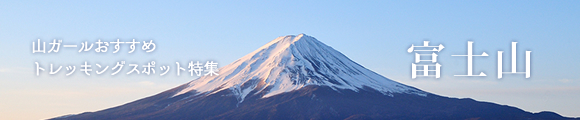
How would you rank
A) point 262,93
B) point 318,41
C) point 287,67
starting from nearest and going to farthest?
point 262,93 → point 287,67 → point 318,41

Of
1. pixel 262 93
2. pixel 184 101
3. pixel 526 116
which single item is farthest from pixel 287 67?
pixel 526 116

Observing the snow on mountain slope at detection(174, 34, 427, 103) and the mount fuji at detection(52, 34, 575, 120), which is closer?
the mount fuji at detection(52, 34, 575, 120)

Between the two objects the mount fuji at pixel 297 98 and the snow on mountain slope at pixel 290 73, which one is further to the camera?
the snow on mountain slope at pixel 290 73

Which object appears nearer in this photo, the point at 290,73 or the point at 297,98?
the point at 297,98

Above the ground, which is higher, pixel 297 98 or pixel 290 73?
pixel 290 73

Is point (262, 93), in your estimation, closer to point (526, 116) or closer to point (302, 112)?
point (302, 112)
